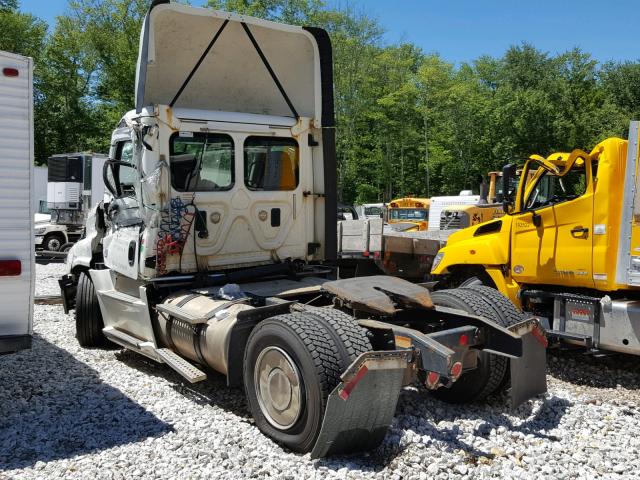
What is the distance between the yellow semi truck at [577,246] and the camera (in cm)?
626

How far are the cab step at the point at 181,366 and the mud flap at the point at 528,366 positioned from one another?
261 cm

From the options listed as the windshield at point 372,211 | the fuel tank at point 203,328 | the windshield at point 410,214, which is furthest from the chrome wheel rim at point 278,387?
Answer: the windshield at point 372,211

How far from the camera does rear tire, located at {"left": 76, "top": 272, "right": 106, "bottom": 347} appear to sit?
24.9 feet

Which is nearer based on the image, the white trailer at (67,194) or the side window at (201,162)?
the side window at (201,162)

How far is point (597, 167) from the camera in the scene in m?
6.58

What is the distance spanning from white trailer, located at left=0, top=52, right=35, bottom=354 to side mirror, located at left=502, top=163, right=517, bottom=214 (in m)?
5.08

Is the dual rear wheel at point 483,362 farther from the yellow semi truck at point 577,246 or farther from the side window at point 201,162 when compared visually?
the side window at point 201,162

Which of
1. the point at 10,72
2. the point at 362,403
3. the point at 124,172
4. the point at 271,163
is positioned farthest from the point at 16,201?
the point at 362,403

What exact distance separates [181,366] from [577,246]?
172 inches

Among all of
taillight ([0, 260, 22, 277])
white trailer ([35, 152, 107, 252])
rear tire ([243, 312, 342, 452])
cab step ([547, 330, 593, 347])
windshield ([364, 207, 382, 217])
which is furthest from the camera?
windshield ([364, 207, 382, 217])

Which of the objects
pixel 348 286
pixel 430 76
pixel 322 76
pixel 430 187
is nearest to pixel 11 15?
pixel 430 76

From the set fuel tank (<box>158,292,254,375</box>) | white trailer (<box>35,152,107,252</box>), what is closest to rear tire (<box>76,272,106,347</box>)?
fuel tank (<box>158,292,254,375</box>)

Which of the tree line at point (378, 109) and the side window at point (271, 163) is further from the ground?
the tree line at point (378, 109)

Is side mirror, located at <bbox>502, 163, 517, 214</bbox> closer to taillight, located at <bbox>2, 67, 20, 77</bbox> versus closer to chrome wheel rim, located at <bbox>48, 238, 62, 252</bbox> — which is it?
taillight, located at <bbox>2, 67, 20, 77</bbox>
